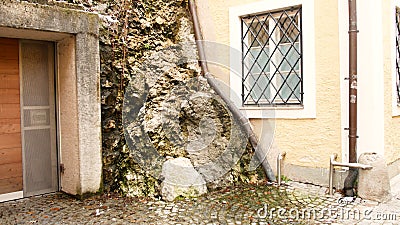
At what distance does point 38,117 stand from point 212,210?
2.94m

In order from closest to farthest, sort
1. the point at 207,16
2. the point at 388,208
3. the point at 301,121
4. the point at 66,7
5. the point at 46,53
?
the point at 388,208
the point at 66,7
the point at 46,53
the point at 301,121
the point at 207,16

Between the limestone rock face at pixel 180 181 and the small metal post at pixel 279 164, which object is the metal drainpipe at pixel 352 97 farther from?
the limestone rock face at pixel 180 181

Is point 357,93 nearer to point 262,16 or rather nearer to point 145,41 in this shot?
point 262,16

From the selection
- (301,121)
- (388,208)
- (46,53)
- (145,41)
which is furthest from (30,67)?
(388,208)

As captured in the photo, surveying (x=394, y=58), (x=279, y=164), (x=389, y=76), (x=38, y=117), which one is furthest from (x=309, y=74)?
(x=38, y=117)

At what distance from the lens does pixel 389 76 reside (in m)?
5.80

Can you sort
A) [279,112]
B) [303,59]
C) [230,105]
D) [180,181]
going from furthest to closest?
[230,105] < [279,112] < [303,59] < [180,181]

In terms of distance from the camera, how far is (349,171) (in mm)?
5465

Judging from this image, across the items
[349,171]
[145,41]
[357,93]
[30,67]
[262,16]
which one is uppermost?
[262,16]

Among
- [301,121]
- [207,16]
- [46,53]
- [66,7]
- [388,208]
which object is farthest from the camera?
[207,16]

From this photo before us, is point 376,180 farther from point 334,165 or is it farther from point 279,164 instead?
point 279,164

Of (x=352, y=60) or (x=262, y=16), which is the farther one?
(x=262, y=16)

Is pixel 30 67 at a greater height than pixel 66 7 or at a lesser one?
lesser

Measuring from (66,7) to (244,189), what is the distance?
3.79 metres
